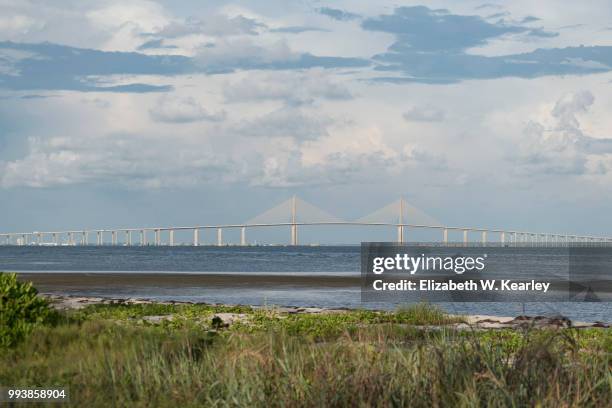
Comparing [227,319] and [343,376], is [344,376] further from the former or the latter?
[227,319]

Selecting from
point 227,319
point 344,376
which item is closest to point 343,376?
point 344,376

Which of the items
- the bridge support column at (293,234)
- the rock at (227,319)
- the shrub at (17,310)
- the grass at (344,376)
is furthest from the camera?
the bridge support column at (293,234)

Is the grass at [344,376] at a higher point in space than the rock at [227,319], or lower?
higher

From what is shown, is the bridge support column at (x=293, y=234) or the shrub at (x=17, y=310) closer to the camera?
the shrub at (x=17, y=310)

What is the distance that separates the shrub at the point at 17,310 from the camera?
14555 millimetres

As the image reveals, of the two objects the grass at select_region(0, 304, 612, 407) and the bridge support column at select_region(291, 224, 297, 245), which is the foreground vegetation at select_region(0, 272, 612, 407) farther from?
the bridge support column at select_region(291, 224, 297, 245)

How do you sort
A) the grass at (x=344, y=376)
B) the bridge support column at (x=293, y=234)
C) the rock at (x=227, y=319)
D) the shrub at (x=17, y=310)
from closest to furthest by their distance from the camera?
the grass at (x=344, y=376) → the shrub at (x=17, y=310) → the rock at (x=227, y=319) → the bridge support column at (x=293, y=234)

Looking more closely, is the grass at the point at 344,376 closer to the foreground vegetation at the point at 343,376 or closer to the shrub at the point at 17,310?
the foreground vegetation at the point at 343,376

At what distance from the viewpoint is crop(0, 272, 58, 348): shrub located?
14.6m

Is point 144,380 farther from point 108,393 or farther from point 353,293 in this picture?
point 353,293

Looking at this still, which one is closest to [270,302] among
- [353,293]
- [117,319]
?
[353,293]

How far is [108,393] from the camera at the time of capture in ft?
33.6

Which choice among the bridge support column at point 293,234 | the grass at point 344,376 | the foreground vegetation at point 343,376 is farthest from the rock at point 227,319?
the bridge support column at point 293,234

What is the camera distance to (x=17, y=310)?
15.3 meters
